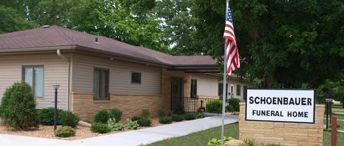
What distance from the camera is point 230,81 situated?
3909 cm

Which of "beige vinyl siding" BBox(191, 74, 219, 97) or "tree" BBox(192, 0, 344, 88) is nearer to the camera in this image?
"tree" BBox(192, 0, 344, 88)

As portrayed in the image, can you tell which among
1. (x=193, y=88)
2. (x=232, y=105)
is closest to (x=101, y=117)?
(x=193, y=88)

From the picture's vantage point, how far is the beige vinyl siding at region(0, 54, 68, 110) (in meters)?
18.7

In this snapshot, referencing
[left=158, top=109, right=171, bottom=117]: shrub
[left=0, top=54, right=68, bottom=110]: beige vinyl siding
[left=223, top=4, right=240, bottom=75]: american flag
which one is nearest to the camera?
[left=223, top=4, right=240, bottom=75]: american flag

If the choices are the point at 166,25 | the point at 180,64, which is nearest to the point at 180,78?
the point at 180,64

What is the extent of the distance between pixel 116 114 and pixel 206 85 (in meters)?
14.8

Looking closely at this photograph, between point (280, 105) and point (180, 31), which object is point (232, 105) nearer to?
point (180, 31)

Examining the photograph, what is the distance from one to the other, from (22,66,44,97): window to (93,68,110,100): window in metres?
2.11

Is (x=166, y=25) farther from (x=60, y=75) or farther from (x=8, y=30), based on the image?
(x=60, y=75)

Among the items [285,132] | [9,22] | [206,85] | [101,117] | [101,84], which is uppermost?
[9,22]

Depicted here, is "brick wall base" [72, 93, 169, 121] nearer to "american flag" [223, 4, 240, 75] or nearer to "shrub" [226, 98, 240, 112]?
"american flag" [223, 4, 240, 75]

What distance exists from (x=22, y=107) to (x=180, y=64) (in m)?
11.8

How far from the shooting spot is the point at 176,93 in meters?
28.3

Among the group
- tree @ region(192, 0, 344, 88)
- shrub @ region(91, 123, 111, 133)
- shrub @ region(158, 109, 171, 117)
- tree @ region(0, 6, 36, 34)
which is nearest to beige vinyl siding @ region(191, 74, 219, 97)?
shrub @ region(158, 109, 171, 117)
